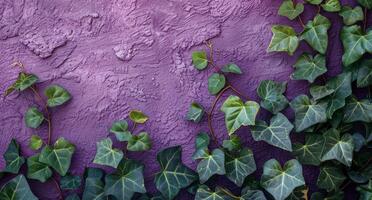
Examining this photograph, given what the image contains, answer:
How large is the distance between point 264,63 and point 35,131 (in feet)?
3.02

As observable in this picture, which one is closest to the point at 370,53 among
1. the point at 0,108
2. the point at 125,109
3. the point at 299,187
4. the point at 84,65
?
the point at 299,187

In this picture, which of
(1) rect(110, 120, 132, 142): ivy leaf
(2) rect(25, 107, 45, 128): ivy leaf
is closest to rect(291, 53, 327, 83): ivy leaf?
(1) rect(110, 120, 132, 142): ivy leaf

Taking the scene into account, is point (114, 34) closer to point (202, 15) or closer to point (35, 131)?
point (202, 15)

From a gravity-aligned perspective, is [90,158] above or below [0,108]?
below

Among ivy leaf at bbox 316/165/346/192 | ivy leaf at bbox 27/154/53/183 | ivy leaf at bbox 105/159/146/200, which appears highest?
ivy leaf at bbox 27/154/53/183

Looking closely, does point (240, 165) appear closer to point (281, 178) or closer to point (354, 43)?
point (281, 178)

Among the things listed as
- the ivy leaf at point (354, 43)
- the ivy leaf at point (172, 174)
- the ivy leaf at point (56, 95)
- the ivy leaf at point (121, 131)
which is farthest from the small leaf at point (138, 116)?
the ivy leaf at point (354, 43)

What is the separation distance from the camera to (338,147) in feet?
6.11

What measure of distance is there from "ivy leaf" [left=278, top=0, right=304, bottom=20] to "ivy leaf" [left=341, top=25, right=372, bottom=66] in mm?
185

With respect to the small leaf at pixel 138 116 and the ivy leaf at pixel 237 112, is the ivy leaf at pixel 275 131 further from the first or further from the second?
the small leaf at pixel 138 116

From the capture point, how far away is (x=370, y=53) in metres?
1.86

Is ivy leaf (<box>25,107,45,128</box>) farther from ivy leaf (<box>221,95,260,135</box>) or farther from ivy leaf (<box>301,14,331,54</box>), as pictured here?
ivy leaf (<box>301,14,331,54</box>)

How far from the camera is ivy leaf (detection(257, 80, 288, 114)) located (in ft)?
6.23

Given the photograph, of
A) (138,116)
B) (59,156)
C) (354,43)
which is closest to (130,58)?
(138,116)
